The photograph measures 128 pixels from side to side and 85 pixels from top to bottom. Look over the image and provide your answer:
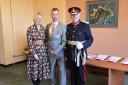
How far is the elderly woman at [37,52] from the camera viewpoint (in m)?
3.02

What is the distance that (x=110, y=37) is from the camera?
14.3 feet

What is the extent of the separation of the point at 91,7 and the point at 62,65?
74.0 inches

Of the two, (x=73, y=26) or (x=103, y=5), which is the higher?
(x=103, y=5)

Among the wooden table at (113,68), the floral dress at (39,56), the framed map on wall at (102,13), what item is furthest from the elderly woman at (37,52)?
the framed map on wall at (102,13)

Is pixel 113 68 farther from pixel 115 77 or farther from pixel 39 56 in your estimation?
pixel 39 56

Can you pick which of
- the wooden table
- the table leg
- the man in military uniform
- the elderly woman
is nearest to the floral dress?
the elderly woman

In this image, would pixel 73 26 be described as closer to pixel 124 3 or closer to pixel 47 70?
pixel 47 70

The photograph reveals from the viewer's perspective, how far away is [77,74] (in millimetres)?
2986

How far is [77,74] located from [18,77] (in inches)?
68.1

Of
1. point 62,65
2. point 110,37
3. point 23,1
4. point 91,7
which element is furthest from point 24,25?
point 62,65

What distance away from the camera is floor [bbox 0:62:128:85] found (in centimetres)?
388

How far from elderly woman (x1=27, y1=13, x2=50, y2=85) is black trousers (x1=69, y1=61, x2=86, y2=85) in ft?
1.25

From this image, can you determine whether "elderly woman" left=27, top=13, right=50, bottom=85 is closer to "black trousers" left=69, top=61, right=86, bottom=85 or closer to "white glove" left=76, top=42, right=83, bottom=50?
"black trousers" left=69, top=61, right=86, bottom=85

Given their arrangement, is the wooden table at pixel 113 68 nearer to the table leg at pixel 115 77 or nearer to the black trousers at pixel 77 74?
the table leg at pixel 115 77
